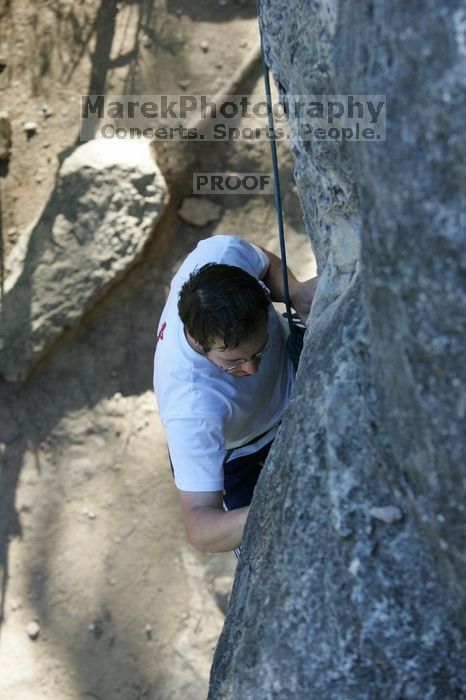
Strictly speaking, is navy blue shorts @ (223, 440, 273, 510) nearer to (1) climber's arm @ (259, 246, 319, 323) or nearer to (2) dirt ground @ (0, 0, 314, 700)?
(1) climber's arm @ (259, 246, 319, 323)

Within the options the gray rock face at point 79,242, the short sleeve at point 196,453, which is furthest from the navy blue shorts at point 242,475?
the gray rock face at point 79,242

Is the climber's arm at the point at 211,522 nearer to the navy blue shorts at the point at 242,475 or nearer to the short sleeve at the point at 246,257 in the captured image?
the navy blue shorts at the point at 242,475

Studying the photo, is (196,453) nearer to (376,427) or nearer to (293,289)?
(293,289)

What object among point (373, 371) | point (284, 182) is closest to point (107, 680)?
point (284, 182)

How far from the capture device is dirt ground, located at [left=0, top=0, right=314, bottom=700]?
3605mm

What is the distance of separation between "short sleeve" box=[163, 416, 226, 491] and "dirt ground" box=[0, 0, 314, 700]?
1.79 m

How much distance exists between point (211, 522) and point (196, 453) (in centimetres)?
18

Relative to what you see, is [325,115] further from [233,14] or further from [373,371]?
[233,14]

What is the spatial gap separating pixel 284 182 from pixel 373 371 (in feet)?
8.78

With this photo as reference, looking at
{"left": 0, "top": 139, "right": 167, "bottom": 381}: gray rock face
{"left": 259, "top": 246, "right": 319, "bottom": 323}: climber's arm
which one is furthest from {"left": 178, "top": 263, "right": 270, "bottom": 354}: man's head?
{"left": 0, "top": 139, "right": 167, "bottom": 381}: gray rock face

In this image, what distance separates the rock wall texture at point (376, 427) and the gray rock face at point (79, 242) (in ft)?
7.02

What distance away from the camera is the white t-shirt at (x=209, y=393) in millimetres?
1972

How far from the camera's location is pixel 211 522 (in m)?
1.87

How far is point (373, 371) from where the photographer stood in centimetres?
130
